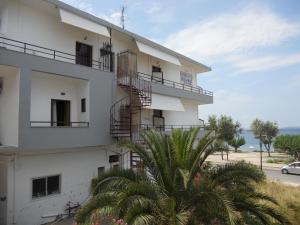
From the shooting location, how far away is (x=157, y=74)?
2402cm

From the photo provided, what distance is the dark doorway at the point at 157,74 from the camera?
23562 mm

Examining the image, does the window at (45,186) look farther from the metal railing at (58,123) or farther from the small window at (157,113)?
the small window at (157,113)

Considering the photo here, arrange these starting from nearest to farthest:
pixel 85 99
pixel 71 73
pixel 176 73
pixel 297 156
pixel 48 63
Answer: pixel 48 63, pixel 71 73, pixel 85 99, pixel 176 73, pixel 297 156

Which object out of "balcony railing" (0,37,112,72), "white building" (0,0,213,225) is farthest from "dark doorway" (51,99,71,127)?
"balcony railing" (0,37,112,72)

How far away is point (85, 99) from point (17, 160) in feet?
15.2

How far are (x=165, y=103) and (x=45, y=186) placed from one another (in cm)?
995

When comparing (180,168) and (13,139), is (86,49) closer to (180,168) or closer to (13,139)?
(13,139)

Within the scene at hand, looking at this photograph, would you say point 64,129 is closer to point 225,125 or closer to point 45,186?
point 45,186

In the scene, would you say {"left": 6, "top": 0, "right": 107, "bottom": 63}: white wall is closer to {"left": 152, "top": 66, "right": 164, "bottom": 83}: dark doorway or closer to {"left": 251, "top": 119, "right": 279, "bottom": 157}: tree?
{"left": 152, "top": 66, "right": 164, "bottom": 83}: dark doorway

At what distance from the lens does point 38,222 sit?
46.8ft

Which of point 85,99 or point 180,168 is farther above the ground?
point 85,99

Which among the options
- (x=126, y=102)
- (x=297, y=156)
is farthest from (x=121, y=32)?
(x=297, y=156)

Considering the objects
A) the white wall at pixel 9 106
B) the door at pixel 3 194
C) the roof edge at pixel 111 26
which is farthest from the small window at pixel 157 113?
the door at pixel 3 194

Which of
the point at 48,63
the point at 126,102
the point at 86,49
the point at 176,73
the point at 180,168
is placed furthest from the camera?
the point at 176,73
